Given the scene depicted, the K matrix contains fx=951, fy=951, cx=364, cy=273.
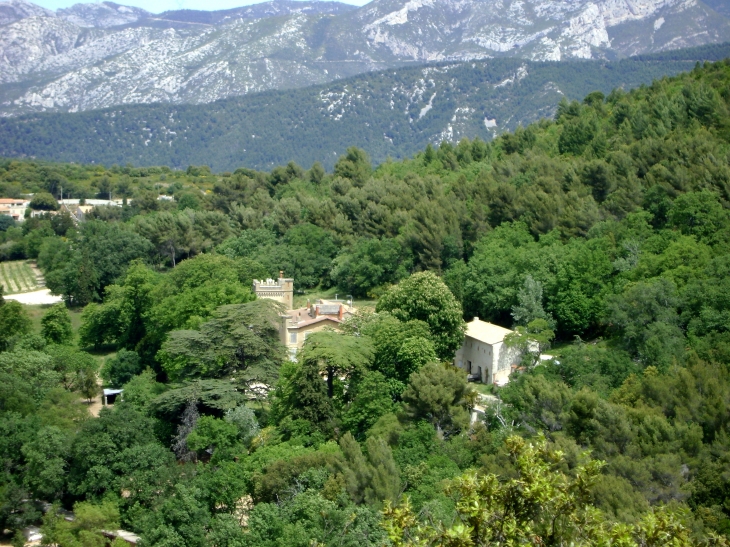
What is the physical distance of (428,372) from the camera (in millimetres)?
26844

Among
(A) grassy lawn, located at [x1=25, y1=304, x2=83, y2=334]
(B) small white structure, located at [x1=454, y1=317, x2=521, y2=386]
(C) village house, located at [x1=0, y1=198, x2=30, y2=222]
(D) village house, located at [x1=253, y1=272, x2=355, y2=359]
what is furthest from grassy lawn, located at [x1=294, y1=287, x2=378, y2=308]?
(C) village house, located at [x1=0, y1=198, x2=30, y2=222]

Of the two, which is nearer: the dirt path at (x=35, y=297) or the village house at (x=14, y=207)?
the dirt path at (x=35, y=297)

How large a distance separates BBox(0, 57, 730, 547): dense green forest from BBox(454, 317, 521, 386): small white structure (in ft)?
2.50

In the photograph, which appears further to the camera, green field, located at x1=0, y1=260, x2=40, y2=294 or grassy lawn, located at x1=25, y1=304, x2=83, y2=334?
green field, located at x1=0, y1=260, x2=40, y2=294

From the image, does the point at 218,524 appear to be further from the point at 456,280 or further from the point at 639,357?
the point at 456,280

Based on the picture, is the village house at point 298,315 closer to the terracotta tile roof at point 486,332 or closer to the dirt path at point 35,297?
the terracotta tile roof at point 486,332

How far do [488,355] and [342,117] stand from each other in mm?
114802

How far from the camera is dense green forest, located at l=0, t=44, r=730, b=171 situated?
5177 inches

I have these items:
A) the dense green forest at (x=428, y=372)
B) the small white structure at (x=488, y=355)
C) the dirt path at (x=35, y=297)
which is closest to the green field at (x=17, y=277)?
the dirt path at (x=35, y=297)

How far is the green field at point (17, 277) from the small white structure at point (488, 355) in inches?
1295

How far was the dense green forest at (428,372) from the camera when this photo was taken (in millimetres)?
20484

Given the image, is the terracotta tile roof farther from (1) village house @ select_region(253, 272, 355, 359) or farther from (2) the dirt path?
(2) the dirt path

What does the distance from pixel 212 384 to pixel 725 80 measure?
34.0 meters

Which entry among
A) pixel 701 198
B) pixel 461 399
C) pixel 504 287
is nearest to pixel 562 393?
pixel 461 399
